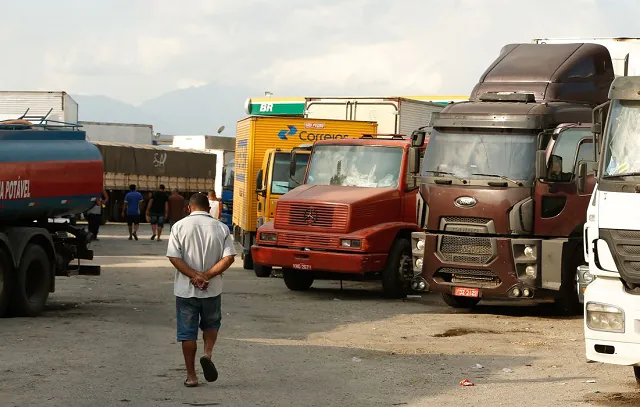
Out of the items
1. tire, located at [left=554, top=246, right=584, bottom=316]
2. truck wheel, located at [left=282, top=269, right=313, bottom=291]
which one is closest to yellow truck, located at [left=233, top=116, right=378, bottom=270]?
truck wheel, located at [left=282, top=269, right=313, bottom=291]

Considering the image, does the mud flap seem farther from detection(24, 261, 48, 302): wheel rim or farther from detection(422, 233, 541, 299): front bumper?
detection(24, 261, 48, 302): wheel rim

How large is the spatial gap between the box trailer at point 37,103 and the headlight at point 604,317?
2981cm

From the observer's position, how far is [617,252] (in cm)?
1080

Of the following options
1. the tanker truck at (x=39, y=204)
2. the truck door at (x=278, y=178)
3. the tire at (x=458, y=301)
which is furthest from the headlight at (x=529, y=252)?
the truck door at (x=278, y=178)

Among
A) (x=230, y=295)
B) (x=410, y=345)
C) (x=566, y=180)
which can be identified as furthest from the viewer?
(x=230, y=295)

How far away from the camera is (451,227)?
18.2 meters

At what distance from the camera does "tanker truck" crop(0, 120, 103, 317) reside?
1714cm

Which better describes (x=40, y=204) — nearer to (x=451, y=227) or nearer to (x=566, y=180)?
(x=451, y=227)

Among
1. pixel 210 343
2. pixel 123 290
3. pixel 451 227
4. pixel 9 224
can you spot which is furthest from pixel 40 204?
pixel 210 343

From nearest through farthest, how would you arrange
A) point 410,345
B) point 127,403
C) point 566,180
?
point 127,403 → point 410,345 → point 566,180

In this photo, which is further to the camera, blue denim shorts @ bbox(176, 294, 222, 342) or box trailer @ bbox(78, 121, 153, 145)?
box trailer @ bbox(78, 121, 153, 145)

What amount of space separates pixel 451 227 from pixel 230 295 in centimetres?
473

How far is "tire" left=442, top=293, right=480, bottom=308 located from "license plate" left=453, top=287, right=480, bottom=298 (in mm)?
1195

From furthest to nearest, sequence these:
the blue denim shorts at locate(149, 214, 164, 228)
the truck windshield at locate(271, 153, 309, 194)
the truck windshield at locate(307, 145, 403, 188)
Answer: the blue denim shorts at locate(149, 214, 164, 228) → the truck windshield at locate(271, 153, 309, 194) → the truck windshield at locate(307, 145, 403, 188)
